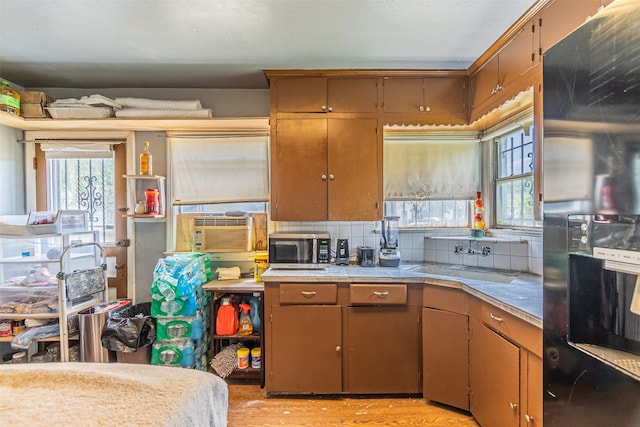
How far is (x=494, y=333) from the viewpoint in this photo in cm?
165

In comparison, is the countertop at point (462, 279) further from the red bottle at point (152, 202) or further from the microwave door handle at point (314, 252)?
the red bottle at point (152, 202)

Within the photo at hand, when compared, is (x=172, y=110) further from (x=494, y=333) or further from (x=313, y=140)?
(x=494, y=333)

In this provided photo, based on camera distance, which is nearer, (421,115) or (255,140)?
(421,115)

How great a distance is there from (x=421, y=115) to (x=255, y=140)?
1.44 m

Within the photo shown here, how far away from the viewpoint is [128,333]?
2295 mm

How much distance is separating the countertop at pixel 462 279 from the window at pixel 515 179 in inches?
17.9

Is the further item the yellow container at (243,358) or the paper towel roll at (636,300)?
the yellow container at (243,358)

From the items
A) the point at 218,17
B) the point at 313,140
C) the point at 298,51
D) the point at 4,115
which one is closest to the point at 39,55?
the point at 4,115

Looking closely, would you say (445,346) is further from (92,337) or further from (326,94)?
(92,337)

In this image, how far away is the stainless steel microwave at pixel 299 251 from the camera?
2359 mm

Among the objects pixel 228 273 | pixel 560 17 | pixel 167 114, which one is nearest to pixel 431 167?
pixel 560 17

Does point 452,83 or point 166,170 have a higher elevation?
point 452,83

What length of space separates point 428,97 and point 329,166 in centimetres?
96

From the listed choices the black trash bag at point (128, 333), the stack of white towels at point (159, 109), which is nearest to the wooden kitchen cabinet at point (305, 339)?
the black trash bag at point (128, 333)
